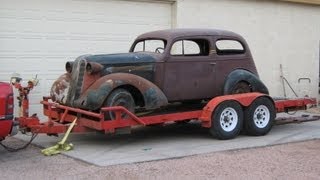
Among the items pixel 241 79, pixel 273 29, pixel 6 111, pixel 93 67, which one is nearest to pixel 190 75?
pixel 241 79

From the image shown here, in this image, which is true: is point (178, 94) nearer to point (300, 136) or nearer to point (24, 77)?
point (300, 136)

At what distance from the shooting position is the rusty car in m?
10.3

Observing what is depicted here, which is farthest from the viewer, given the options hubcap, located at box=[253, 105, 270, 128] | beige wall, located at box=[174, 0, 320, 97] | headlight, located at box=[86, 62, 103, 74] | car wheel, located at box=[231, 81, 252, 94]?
beige wall, located at box=[174, 0, 320, 97]

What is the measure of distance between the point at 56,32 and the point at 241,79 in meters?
4.30

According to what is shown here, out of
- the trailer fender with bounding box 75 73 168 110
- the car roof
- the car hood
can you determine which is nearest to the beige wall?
the car roof

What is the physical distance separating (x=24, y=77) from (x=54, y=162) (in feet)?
13.8

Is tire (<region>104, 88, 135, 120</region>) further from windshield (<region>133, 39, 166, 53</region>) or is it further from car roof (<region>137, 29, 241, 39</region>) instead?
windshield (<region>133, 39, 166, 53</region>)

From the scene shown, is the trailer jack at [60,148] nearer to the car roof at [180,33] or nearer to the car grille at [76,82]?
the car grille at [76,82]

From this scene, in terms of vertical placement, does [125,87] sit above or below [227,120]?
above

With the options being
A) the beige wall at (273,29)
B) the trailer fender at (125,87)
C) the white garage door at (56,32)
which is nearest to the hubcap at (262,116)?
the trailer fender at (125,87)

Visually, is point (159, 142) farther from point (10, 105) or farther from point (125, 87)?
point (10, 105)

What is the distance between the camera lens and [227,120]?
1122 centimetres

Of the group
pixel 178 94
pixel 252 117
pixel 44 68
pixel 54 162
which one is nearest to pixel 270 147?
pixel 252 117

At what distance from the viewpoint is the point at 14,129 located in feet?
30.6
